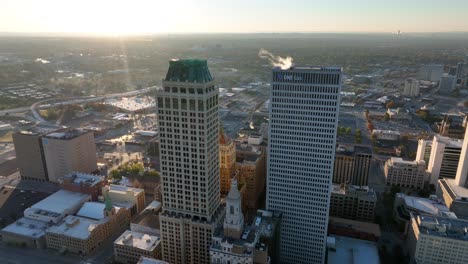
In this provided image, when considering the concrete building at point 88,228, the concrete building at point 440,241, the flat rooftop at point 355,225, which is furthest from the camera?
the flat rooftop at point 355,225

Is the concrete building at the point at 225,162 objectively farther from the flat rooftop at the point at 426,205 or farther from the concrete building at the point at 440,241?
the flat rooftop at the point at 426,205

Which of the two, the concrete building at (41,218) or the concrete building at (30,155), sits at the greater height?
the concrete building at (30,155)

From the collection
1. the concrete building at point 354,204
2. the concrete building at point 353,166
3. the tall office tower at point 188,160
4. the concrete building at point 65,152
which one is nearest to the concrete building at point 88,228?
the tall office tower at point 188,160

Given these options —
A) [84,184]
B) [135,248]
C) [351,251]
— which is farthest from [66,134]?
[351,251]

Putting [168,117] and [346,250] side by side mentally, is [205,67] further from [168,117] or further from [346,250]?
[346,250]

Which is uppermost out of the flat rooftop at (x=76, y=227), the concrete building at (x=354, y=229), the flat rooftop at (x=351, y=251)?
the flat rooftop at (x=76, y=227)

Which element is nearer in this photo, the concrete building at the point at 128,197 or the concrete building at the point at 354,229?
the concrete building at the point at 354,229

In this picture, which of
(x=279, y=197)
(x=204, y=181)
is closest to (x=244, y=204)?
(x=279, y=197)

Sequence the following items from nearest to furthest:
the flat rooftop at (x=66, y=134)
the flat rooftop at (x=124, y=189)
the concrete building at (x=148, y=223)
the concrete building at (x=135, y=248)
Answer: the concrete building at (x=135, y=248) < the concrete building at (x=148, y=223) < the flat rooftop at (x=124, y=189) < the flat rooftop at (x=66, y=134)
